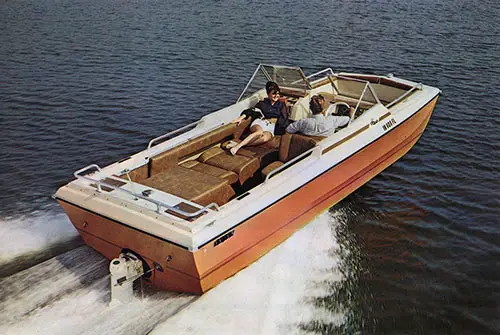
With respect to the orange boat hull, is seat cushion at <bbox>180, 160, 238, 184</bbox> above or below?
above

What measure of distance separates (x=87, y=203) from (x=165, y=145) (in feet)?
5.69

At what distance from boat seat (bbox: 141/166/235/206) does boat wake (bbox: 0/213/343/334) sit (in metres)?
1.01

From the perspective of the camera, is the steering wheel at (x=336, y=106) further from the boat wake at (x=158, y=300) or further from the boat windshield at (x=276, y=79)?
the boat wake at (x=158, y=300)

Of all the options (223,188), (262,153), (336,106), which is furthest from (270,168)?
(336,106)

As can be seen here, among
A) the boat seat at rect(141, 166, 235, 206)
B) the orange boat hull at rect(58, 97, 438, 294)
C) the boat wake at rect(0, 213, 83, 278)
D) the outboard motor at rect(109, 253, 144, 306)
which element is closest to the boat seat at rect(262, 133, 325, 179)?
the orange boat hull at rect(58, 97, 438, 294)

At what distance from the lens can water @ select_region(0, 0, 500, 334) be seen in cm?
560

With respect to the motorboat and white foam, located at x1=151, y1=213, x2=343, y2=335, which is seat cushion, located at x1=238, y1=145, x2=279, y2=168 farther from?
white foam, located at x1=151, y1=213, x2=343, y2=335

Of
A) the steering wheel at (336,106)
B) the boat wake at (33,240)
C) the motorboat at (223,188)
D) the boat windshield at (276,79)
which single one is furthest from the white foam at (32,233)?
the steering wheel at (336,106)

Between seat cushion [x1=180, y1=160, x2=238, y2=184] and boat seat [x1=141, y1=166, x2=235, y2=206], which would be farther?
seat cushion [x1=180, y1=160, x2=238, y2=184]

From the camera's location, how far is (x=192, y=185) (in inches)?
243

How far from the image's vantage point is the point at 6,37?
62.8 ft

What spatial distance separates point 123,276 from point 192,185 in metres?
1.45

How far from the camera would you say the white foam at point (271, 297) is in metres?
5.21

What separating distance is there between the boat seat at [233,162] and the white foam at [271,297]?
114 cm
